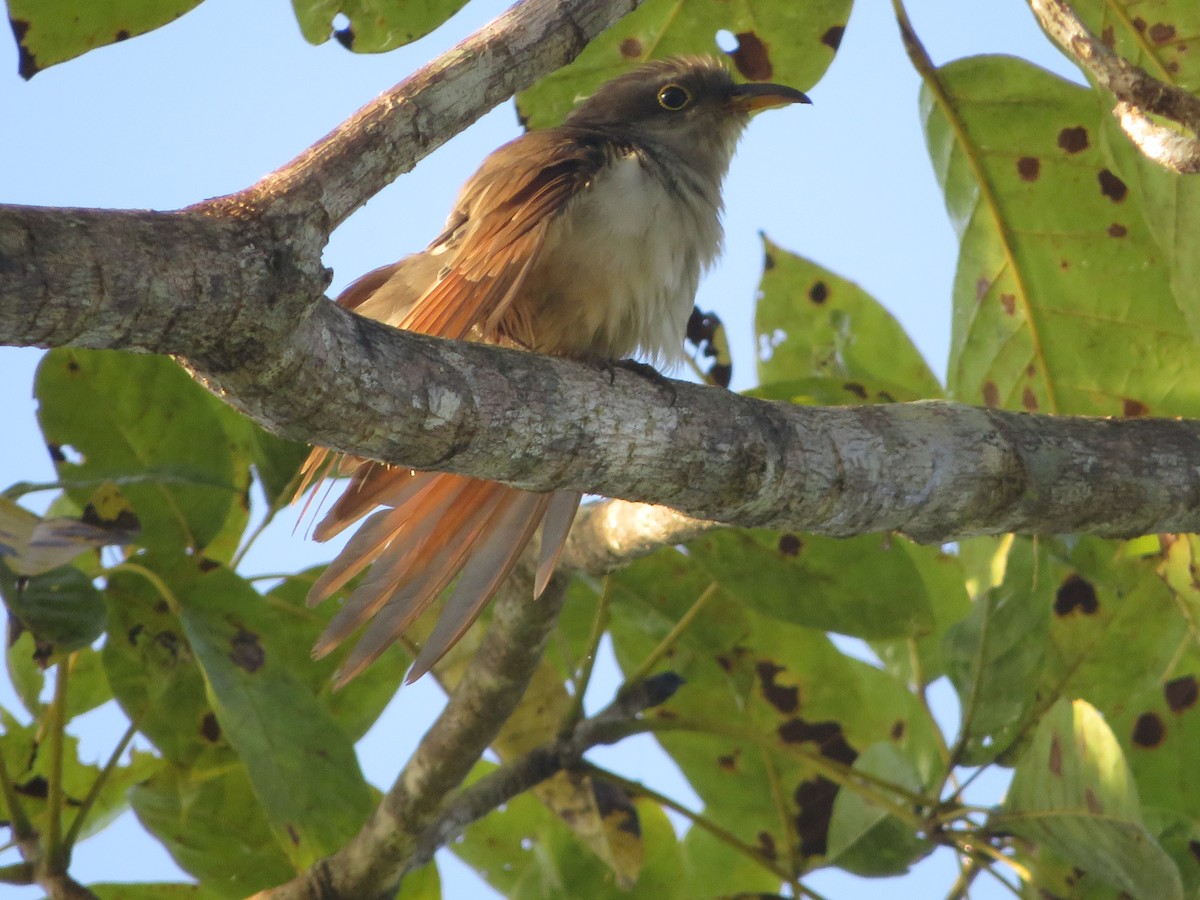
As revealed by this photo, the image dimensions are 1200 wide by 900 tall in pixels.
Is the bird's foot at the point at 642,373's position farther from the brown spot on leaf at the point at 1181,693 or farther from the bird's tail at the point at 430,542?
the brown spot on leaf at the point at 1181,693

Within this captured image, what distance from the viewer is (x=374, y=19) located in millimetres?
2740

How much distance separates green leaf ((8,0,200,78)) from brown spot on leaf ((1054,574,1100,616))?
7.42ft

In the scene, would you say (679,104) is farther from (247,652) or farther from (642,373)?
(247,652)

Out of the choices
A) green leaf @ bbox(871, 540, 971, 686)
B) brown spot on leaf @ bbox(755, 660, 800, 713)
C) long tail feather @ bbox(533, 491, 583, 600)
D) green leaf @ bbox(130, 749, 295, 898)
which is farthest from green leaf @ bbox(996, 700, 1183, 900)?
green leaf @ bbox(130, 749, 295, 898)

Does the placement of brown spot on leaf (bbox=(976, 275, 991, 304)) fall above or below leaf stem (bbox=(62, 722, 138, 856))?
above

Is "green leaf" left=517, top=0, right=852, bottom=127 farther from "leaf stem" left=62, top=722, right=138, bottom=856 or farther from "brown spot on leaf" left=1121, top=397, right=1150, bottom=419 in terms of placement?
"leaf stem" left=62, top=722, right=138, bottom=856

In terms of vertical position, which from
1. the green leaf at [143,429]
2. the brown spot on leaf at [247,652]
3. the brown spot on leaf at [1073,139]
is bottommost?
the brown spot on leaf at [247,652]

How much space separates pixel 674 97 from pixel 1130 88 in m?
1.42

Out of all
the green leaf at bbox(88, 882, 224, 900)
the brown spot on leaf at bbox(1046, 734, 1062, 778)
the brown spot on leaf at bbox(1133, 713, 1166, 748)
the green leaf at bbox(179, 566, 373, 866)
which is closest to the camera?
the green leaf at bbox(179, 566, 373, 866)

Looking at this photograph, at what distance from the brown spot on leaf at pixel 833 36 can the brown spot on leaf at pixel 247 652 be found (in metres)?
1.83

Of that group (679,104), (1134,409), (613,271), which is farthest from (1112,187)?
(613,271)

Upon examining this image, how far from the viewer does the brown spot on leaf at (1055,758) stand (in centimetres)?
256

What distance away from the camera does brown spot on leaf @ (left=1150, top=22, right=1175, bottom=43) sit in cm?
285

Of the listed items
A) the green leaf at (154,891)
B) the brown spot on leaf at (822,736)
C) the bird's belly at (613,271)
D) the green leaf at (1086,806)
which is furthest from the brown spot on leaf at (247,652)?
the green leaf at (1086,806)
